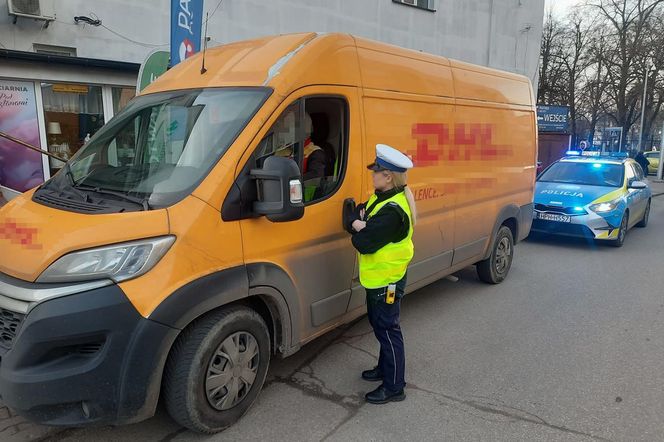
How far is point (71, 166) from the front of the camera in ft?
11.7

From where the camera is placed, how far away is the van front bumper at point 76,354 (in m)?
2.43

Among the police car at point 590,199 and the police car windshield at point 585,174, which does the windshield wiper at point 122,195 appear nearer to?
the police car at point 590,199

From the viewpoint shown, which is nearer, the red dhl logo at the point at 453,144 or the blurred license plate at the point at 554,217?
the red dhl logo at the point at 453,144

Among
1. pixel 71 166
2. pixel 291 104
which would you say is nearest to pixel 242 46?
pixel 291 104

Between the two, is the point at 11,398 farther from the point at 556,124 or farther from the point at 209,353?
the point at 556,124

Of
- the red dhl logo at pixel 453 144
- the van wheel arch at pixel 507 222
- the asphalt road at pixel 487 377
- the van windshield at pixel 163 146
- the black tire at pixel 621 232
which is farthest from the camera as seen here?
the black tire at pixel 621 232

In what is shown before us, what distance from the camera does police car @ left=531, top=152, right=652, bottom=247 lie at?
28.4ft

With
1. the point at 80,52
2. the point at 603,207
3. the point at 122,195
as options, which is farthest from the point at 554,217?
the point at 80,52

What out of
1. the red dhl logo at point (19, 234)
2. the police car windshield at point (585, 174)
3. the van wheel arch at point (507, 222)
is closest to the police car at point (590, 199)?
the police car windshield at point (585, 174)

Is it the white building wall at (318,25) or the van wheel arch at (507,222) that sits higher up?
the white building wall at (318,25)

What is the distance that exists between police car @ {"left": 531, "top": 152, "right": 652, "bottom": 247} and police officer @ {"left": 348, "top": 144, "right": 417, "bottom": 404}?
21.1 feet

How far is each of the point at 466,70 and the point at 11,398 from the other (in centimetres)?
479

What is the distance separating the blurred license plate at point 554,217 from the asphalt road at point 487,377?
8.48 feet

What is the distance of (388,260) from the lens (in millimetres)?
3324
